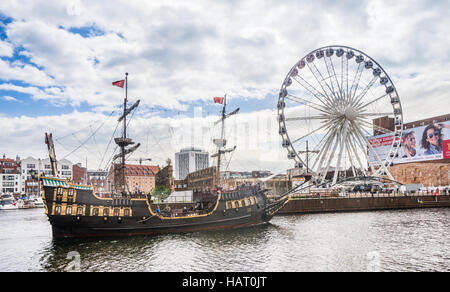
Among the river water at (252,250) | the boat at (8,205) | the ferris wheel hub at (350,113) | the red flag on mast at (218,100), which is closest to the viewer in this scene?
the river water at (252,250)

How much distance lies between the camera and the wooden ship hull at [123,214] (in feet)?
94.1

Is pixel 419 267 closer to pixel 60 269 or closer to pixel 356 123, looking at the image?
pixel 60 269

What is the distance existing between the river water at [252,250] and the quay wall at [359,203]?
14.7 meters

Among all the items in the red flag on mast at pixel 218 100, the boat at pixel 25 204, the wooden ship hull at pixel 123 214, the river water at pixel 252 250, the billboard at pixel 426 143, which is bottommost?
the boat at pixel 25 204

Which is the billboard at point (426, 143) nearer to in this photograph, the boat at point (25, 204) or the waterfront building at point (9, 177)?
the boat at point (25, 204)

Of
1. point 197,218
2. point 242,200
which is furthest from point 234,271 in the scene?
point 242,200

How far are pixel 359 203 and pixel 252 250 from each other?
3356cm

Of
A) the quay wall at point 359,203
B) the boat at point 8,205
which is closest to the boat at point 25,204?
the boat at point 8,205

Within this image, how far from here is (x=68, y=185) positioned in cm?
2906

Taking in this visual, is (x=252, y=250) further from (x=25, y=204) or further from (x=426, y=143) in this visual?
(x=25, y=204)

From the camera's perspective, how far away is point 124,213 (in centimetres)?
3081

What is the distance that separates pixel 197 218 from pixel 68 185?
12.1 meters

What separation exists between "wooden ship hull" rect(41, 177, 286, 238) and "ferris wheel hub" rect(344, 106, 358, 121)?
2355cm

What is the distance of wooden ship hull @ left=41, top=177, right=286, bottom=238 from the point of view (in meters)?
28.7
